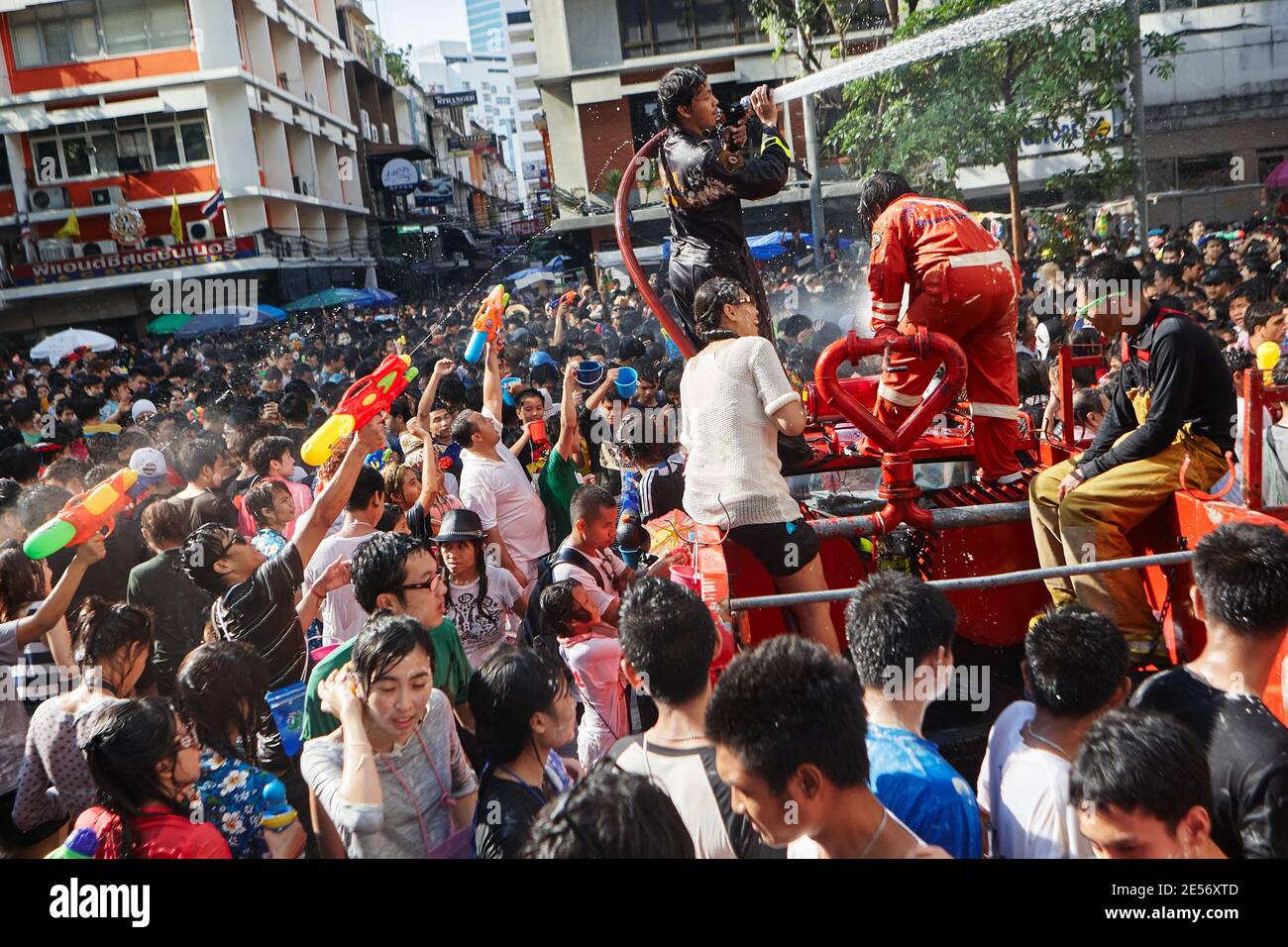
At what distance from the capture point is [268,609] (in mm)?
3865

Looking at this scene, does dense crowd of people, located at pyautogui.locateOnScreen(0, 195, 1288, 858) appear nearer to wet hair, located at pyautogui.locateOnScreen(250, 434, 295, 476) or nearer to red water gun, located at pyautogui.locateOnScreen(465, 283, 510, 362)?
wet hair, located at pyautogui.locateOnScreen(250, 434, 295, 476)

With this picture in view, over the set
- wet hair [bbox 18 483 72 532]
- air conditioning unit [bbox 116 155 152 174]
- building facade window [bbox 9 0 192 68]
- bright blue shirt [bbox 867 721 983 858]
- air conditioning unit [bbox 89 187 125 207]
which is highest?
building facade window [bbox 9 0 192 68]

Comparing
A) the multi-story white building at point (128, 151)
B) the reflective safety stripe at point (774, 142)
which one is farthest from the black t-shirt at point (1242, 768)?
the multi-story white building at point (128, 151)

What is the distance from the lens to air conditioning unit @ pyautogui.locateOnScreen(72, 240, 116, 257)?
32312 mm

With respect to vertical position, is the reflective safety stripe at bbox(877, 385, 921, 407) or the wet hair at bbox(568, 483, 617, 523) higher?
the reflective safety stripe at bbox(877, 385, 921, 407)

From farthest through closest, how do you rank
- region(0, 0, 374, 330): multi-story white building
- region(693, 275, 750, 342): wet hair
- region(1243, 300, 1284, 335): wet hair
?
1. region(0, 0, 374, 330): multi-story white building
2. region(1243, 300, 1284, 335): wet hair
3. region(693, 275, 750, 342): wet hair

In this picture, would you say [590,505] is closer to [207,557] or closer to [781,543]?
[781,543]

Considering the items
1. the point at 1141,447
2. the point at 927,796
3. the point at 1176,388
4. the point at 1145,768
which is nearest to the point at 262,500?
the point at 927,796

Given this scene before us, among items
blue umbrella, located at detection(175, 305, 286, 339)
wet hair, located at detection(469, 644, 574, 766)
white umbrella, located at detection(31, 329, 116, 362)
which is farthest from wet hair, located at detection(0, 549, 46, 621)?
blue umbrella, located at detection(175, 305, 286, 339)

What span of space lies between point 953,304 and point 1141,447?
39.2 inches

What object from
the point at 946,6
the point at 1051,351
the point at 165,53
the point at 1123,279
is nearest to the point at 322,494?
the point at 1123,279

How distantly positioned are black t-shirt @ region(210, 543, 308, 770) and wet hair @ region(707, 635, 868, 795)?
211 centimetres

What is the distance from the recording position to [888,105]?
1405 cm
